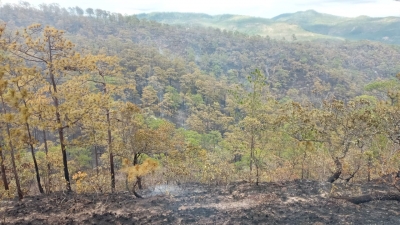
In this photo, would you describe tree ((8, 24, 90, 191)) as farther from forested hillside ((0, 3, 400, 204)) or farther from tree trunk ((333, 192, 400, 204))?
tree trunk ((333, 192, 400, 204))

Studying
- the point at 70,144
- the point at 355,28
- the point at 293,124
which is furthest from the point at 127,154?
the point at 355,28

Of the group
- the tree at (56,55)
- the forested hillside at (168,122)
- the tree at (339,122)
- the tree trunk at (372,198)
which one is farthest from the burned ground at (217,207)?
the tree at (56,55)

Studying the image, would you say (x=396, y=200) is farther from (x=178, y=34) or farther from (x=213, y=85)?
(x=178, y=34)

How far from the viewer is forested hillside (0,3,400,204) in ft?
28.2

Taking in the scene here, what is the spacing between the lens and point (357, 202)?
8.65 m

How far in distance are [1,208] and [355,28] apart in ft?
716

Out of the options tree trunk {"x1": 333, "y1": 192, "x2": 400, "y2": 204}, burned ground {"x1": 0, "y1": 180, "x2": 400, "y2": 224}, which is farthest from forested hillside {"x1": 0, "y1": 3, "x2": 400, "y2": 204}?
tree trunk {"x1": 333, "y1": 192, "x2": 400, "y2": 204}

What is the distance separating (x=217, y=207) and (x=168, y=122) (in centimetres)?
639

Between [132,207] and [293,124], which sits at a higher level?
[293,124]

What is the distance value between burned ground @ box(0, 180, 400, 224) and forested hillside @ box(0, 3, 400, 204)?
700 millimetres

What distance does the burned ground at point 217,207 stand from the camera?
7711 millimetres

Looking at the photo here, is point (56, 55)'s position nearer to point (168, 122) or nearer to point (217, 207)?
point (217, 207)

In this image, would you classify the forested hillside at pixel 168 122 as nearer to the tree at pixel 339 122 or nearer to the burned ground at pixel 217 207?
the tree at pixel 339 122

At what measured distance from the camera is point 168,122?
14258 millimetres
